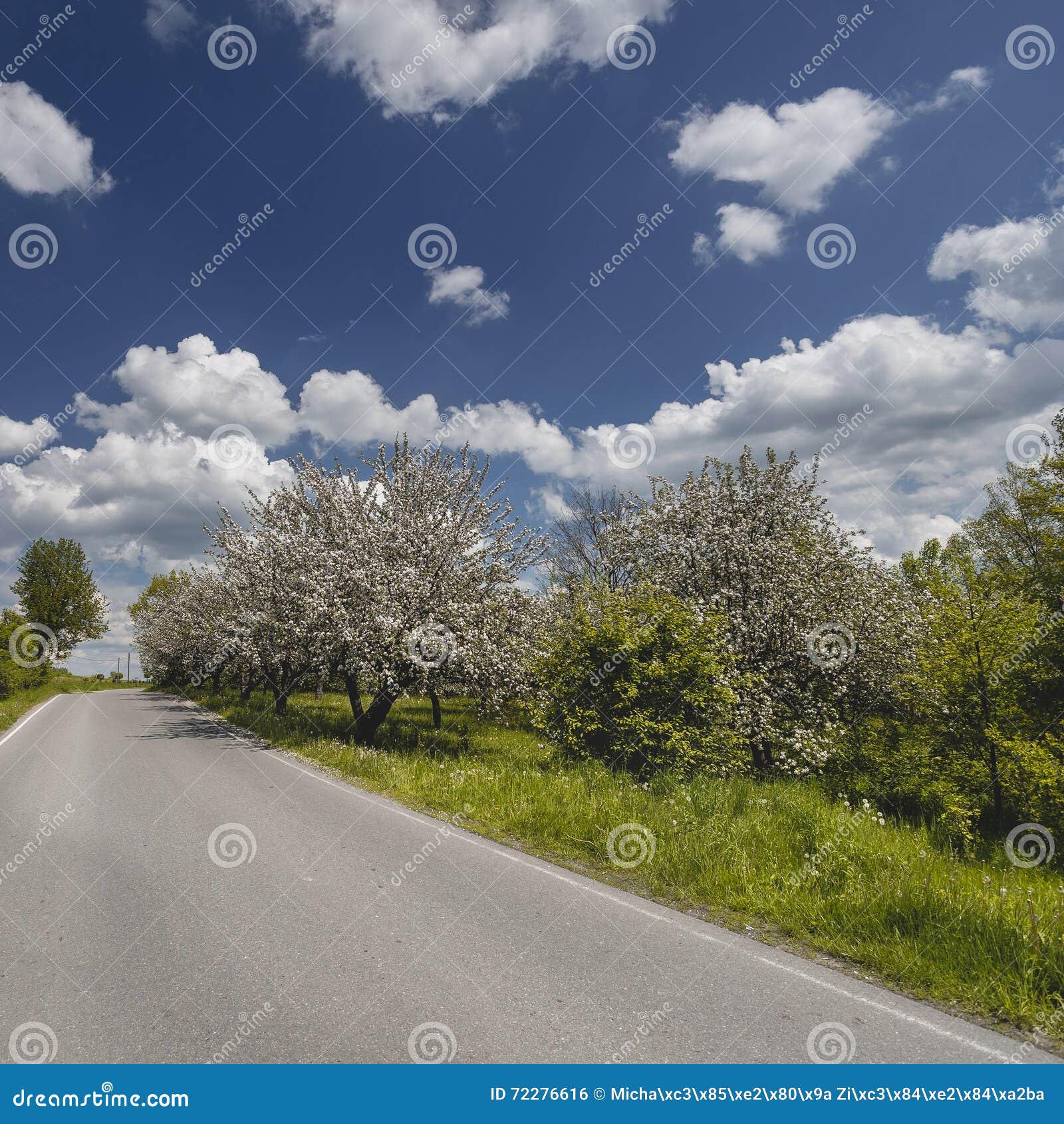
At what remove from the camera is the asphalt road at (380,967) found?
143 inches

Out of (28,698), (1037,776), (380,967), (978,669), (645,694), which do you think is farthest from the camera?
(28,698)

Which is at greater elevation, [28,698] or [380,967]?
[380,967]

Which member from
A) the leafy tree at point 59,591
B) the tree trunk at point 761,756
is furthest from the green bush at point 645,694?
the leafy tree at point 59,591

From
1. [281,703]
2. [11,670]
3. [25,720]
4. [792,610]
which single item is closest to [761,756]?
[792,610]

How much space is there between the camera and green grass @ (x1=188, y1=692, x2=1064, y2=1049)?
4.34 metres

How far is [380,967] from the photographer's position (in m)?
4.52

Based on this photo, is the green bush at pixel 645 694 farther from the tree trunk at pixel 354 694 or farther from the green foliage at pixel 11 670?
the green foliage at pixel 11 670

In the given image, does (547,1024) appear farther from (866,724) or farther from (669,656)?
(866,724)

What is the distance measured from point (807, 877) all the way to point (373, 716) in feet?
42.8

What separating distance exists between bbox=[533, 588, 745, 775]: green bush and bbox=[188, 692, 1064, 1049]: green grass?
81 centimetres

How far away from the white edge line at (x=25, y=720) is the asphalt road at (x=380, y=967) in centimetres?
1517

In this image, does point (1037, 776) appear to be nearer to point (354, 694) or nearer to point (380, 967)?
point (380, 967)

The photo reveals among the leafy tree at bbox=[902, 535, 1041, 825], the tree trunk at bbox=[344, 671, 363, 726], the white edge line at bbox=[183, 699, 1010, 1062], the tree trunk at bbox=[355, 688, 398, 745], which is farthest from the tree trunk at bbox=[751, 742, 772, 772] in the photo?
the tree trunk at bbox=[344, 671, 363, 726]

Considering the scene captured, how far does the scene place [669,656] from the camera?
11.5 metres
